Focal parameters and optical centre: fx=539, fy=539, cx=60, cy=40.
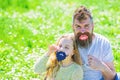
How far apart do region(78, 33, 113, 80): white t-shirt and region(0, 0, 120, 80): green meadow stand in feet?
2.14

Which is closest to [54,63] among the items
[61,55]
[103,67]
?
[61,55]

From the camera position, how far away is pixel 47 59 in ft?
23.4

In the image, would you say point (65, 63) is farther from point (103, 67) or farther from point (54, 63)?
point (103, 67)

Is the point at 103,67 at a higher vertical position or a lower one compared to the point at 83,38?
lower

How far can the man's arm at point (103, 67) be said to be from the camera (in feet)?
22.6

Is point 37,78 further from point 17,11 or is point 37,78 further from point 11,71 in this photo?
point 17,11

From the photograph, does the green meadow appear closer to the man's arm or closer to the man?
the man

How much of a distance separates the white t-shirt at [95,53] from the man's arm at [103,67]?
0.09 meters

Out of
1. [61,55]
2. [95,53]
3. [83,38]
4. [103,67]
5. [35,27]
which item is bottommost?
[35,27]

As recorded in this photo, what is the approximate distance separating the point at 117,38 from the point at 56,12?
123 inches

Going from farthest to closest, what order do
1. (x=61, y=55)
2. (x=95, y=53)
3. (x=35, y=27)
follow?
(x=35, y=27)
(x=95, y=53)
(x=61, y=55)

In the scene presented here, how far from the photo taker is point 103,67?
6965 millimetres

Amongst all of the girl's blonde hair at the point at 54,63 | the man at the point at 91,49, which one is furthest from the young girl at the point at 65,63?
the man at the point at 91,49

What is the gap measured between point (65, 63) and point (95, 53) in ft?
1.52
